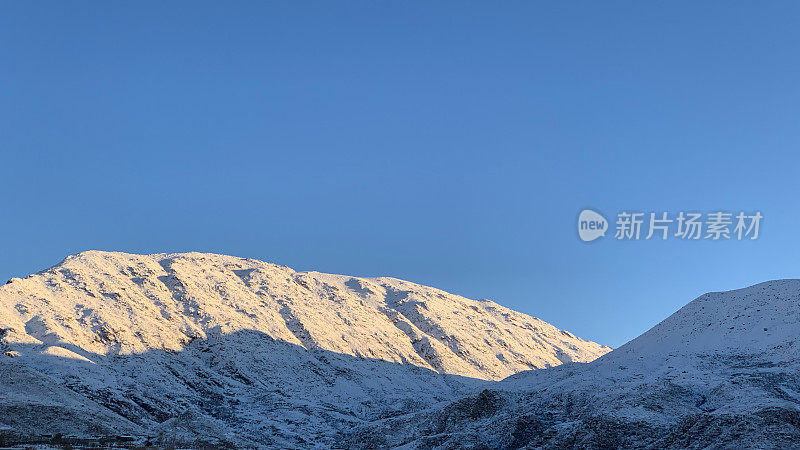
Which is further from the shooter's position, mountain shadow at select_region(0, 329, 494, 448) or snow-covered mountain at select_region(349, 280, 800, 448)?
mountain shadow at select_region(0, 329, 494, 448)

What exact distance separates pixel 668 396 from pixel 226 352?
60.1 meters

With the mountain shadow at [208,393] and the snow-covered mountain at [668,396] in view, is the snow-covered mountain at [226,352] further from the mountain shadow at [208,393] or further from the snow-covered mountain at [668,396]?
the snow-covered mountain at [668,396]

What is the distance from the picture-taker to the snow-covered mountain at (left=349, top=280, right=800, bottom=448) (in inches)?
1606

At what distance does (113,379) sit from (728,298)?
219 ft

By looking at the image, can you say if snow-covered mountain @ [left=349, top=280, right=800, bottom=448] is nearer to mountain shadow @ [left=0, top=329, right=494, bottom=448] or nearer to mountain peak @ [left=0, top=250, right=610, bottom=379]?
mountain shadow @ [left=0, top=329, right=494, bottom=448]

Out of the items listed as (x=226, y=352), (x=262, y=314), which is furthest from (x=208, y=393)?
(x=262, y=314)

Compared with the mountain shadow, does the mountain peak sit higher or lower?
higher

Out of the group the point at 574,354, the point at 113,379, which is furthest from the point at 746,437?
the point at 574,354

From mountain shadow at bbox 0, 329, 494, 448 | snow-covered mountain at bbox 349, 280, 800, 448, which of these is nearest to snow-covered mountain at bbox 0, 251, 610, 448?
mountain shadow at bbox 0, 329, 494, 448

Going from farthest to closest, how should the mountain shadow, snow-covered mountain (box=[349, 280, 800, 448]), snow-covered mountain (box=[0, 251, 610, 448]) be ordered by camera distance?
1. snow-covered mountain (box=[0, 251, 610, 448])
2. the mountain shadow
3. snow-covered mountain (box=[349, 280, 800, 448])

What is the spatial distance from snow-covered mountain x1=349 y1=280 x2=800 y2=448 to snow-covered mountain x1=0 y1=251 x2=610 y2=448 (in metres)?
14.7

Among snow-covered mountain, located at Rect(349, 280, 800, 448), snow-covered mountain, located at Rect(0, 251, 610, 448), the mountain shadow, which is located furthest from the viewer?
snow-covered mountain, located at Rect(0, 251, 610, 448)

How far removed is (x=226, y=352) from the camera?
90.8m

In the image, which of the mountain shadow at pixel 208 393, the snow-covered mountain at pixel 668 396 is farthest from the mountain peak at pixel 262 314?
the snow-covered mountain at pixel 668 396
